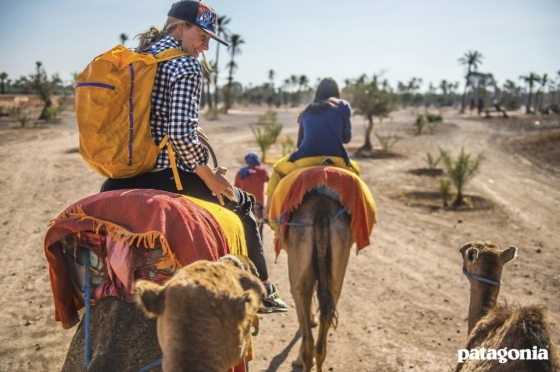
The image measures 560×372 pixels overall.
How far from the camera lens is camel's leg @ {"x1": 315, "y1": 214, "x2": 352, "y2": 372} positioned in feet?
17.1

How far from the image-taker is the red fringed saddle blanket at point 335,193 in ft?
17.6

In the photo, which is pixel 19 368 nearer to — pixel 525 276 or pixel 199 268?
pixel 199 268

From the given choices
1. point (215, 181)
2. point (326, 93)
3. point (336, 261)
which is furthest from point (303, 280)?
→ point (215, 181)

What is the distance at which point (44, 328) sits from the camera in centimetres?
566

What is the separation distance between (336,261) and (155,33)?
3.03 m

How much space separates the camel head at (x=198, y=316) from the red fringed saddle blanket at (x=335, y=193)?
11.4 ft

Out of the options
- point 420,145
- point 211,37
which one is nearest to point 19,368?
point 211,37

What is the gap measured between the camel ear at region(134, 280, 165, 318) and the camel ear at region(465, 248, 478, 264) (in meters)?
2.77

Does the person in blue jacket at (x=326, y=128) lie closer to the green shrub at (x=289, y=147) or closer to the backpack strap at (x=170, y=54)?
the backpack strap at (x=170, y=54)

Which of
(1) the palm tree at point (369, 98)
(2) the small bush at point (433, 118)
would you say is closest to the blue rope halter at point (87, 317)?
(1) the palm tree at point (369, 98)

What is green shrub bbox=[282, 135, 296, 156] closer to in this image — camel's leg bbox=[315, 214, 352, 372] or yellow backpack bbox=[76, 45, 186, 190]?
camel's leg bbox=[315, 214, 352, 372]

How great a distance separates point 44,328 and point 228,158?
14.1 meters

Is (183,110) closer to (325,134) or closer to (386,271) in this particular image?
(325,134)

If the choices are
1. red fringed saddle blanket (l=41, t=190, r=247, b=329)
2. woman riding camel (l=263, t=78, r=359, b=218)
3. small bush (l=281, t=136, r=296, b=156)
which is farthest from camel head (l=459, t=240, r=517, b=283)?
small bush (l=281, t=136, r=296, b=156)
